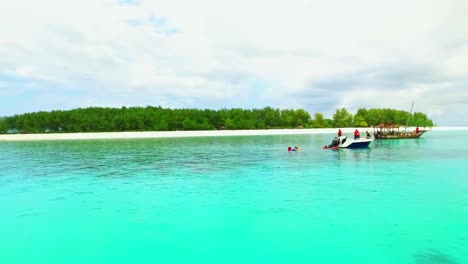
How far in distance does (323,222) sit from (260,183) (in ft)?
29.6

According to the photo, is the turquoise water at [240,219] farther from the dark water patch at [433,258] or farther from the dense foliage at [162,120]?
the dense foliage at [162,120]

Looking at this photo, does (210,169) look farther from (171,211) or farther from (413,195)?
(413,195)

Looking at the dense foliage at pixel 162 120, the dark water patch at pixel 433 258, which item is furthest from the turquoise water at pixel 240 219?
the dense foliage at pixel 162 120

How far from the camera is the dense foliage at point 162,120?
138375 millimetres

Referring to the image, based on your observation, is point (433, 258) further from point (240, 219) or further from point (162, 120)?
point (162, 120)

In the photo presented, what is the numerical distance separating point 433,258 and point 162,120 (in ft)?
456

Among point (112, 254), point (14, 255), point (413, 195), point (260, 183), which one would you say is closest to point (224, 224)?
point (112, 254)

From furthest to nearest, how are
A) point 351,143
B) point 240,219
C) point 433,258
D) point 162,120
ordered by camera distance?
point 162,120, point 351,143, point 240,219, point 433,258

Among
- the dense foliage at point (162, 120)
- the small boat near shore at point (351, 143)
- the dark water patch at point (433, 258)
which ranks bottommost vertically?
the dark water patch at point (433, 258)

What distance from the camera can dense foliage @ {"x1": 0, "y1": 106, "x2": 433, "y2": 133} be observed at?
13838cm

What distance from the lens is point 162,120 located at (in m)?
144

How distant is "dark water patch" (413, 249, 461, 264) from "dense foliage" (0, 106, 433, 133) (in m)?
136

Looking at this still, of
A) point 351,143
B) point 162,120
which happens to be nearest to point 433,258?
point 351,143

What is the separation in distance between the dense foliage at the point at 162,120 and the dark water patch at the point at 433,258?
445 ft
